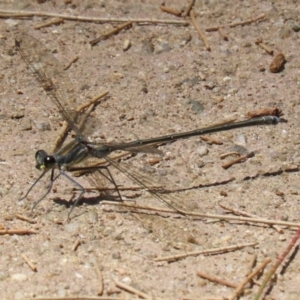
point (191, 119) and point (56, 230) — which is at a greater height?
point (191, 119)

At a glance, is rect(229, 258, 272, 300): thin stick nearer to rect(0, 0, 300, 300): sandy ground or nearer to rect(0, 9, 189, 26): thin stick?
rect(0, 0, 300, 300): sandy ground

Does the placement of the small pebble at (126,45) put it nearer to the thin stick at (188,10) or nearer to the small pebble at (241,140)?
the thin stick at (188,10)

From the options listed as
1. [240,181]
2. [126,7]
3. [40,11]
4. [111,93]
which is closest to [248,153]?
[240,181]

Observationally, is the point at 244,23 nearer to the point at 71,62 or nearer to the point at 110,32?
the point at 110,32

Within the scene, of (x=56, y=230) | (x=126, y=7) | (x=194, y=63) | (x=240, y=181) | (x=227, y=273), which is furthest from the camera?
(x=126, y=7)

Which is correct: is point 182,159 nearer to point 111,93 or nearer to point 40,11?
point 111,93

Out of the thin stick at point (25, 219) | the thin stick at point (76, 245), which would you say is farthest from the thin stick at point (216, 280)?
the thin stick at point (25, 219)
